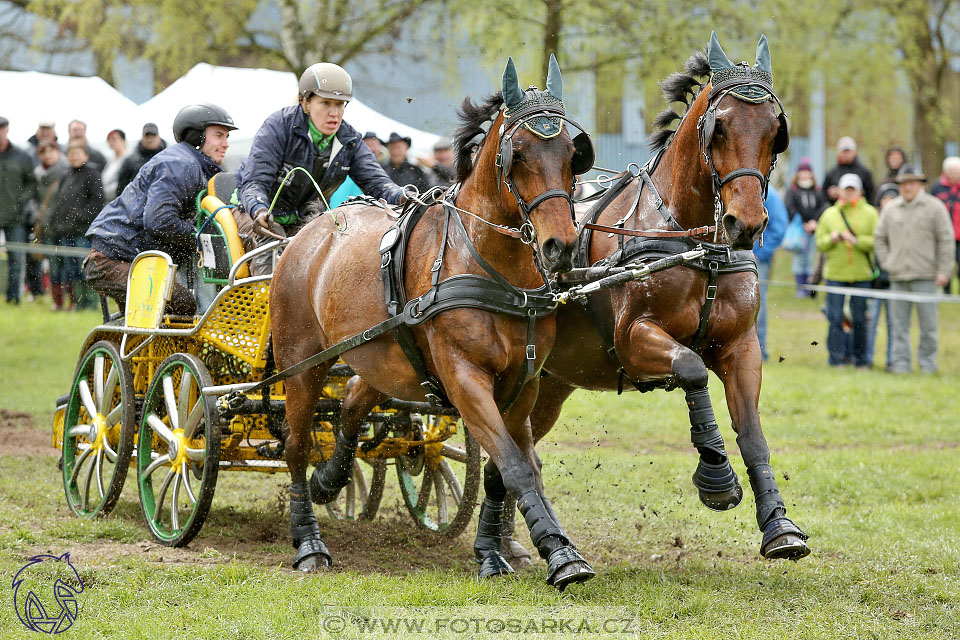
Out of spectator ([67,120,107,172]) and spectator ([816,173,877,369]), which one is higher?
spectator ([67,120,107,172])

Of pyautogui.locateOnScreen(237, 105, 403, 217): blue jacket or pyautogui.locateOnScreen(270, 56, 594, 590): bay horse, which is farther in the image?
pyautogui.locateOnScreen(237, 105, 403, 217): blue jacket

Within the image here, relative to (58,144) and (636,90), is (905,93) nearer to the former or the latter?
(636,90)

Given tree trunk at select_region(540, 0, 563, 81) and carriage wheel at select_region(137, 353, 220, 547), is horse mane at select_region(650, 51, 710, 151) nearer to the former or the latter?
carriage wheel at select_region(137, 353, 220, 547)

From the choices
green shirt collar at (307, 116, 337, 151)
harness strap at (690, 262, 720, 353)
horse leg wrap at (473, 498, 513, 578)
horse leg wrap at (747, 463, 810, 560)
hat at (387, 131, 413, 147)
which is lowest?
horse leg wrap at (473, 498, 513, 578)

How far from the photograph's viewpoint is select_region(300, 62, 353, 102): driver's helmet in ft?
20.8

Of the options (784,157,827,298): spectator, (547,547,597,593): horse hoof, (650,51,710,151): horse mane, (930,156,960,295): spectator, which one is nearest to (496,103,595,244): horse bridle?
(650,51,710,151): horse mane

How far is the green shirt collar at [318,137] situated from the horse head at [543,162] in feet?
6.73

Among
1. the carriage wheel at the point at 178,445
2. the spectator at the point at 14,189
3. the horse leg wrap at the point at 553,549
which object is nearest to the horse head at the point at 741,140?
the horse leg wrap at the point at 553,549

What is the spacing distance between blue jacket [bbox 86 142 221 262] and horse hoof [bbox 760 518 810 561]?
380 centimetres

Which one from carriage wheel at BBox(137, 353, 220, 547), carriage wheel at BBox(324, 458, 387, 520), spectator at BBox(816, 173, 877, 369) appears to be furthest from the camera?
spectator at BBox(816, 173, 877, 369)

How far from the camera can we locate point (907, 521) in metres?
6.82

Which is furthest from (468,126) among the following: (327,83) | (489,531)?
(489,531)

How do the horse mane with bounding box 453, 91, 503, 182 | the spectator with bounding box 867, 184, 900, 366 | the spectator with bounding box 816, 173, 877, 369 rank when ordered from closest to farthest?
the horse mane with bounding box 453, 91, 503, 182 < the spectator with bounding box 867, 184, 900, 366 < the spectator with bounding box 816, 173, 877, 369

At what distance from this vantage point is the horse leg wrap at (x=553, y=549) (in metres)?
4.58
